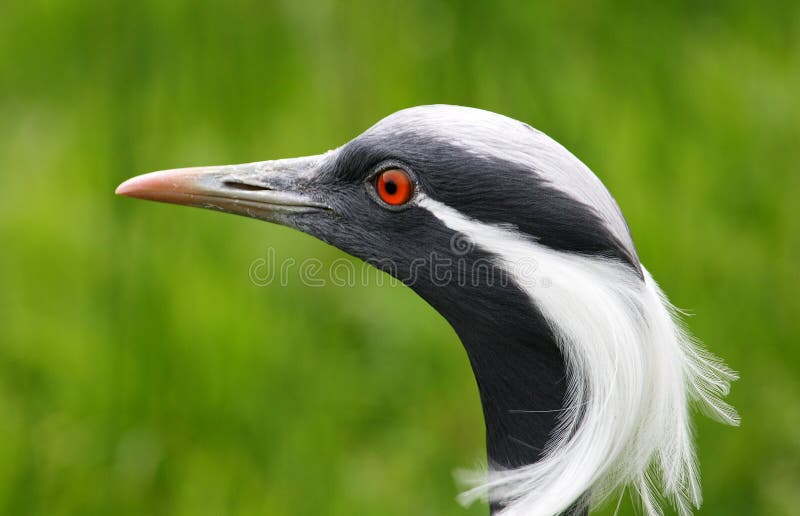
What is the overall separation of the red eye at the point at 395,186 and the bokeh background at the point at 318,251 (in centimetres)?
180

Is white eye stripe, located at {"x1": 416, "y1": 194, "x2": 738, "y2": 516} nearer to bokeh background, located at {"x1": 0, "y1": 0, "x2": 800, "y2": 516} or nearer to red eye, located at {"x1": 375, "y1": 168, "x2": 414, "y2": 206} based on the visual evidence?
red eye, located at {"x1": 375, "y1": 168, "x2": 414, "y2": 206}

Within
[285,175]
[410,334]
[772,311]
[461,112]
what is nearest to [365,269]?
[410,334]

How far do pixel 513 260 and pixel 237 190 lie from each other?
3.10 feet

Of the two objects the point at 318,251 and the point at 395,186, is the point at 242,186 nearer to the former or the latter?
the point at 395,186

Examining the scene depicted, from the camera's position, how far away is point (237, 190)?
344cm

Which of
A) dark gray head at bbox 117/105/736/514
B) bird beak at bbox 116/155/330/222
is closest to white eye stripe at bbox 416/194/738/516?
dark gray head at bbox 117/105/736/514

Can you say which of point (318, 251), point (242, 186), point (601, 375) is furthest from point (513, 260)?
point (318, 251)

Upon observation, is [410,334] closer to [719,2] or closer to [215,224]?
[215,224]

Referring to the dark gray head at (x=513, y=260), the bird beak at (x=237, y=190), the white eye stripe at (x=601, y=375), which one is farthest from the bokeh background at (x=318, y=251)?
the white eye stripe at (x=601, y=375)

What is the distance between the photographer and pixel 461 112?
3045mm

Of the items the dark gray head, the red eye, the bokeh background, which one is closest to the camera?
the dark gray head

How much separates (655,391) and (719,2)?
14.2ft

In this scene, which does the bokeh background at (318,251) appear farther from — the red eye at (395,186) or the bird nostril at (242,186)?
the red eye at (395,186)

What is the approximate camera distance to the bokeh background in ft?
16.8
